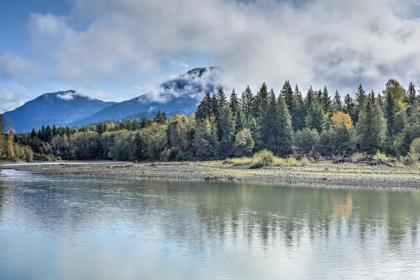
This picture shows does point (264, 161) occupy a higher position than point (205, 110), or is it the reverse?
point (205, 110)

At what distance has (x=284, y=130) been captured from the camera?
114m

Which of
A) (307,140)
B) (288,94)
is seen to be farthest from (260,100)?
(307,140)

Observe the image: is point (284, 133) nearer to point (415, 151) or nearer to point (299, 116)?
point (299, 116)

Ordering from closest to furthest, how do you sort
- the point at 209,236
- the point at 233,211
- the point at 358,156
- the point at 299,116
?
the point at 209,236, the point at 233,211, the point at 358,156, the point at 299,116

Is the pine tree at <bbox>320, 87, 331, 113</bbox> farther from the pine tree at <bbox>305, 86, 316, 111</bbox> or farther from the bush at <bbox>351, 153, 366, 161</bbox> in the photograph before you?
the bush at <bbox>351, 153, 366, 161</bbox>

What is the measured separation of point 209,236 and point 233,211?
1027 centimetres

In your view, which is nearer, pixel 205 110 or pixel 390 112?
pixel 390 112

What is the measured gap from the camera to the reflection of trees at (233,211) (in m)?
29.6

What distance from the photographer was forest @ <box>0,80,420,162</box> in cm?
9838

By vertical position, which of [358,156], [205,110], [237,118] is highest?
[205,110]

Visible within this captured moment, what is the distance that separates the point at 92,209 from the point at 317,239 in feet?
61.4

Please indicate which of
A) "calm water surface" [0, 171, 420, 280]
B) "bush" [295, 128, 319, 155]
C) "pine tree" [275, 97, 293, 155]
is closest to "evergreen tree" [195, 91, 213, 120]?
"pine tree" [275, 97, 293, 155]

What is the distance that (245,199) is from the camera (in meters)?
46.1

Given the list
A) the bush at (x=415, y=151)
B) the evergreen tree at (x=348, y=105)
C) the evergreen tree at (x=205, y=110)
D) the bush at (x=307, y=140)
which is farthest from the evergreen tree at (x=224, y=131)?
the bush at (x=415, y=151)
